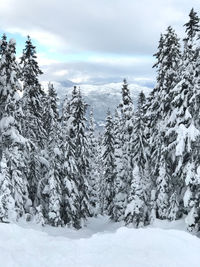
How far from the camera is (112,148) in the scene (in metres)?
42.3

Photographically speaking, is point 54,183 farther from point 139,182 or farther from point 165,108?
point 165,108

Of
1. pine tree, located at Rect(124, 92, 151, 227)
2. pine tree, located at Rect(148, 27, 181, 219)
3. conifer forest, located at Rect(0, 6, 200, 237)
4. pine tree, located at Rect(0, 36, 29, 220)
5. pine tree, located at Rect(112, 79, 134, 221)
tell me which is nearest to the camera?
conifer forest, located at Rect(0, 6, 200, 237)

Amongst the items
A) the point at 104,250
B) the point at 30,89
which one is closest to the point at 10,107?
the point at 30,89

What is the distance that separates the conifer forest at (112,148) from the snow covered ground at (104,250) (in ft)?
21.1

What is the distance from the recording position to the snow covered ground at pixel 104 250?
29.0ft

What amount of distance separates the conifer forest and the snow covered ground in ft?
21.1

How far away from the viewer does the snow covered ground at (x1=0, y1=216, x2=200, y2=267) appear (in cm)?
883

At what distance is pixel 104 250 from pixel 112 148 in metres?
32.4

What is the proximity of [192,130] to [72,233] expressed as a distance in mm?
16655

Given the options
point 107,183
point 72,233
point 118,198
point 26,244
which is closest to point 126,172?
point 118,198

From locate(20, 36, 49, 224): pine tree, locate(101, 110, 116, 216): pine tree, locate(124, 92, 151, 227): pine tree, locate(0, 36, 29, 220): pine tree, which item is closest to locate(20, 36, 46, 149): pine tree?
locate(20, 36, 49, 224): pine tree

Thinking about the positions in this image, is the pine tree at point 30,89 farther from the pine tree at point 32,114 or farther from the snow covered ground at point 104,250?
the snow covered ground at point 104,250

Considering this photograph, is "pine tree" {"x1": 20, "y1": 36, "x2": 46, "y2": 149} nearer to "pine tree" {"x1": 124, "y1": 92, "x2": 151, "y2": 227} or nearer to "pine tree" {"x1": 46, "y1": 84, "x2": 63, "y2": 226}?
"pine tree" {"x1": 46, "y1": 84, "x2": 63, "y2": 226}

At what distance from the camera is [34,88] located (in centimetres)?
2778
